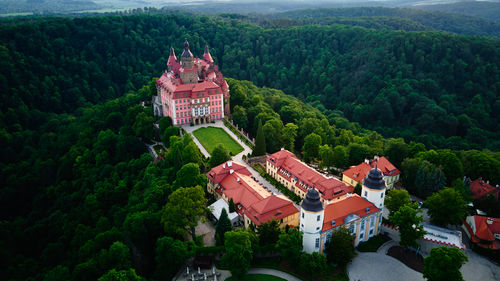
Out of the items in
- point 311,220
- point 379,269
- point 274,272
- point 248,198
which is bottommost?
point 379,269

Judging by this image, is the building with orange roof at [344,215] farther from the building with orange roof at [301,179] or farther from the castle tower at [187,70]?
the castle tower at [187,70]

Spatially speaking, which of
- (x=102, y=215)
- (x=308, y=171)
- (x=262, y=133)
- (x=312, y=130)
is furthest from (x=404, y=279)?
(x=102, y=215)

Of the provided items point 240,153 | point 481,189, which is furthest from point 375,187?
point 240,153

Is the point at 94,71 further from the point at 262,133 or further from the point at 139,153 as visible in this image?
the point at 262,133

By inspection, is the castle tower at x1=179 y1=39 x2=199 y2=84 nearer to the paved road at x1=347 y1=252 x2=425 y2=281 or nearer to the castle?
the castle

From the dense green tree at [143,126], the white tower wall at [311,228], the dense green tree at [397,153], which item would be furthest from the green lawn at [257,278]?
the dense green tree at [143,126]

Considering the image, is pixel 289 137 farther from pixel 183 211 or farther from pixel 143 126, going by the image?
pixel 183 211
